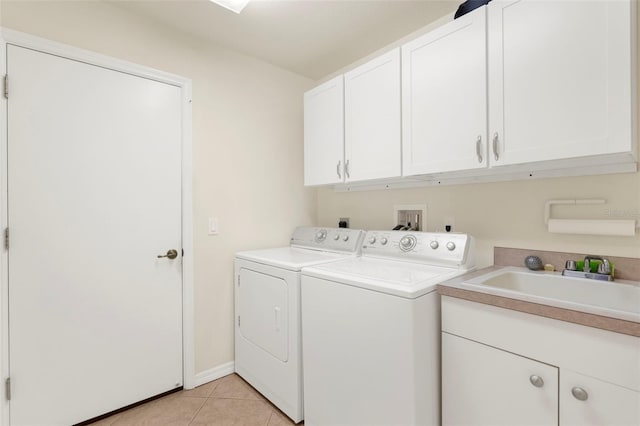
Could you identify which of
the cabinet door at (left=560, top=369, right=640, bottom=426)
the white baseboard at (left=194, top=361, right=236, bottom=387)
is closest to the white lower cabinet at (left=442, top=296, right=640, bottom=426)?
the cabinet door at (left=560, top=369, right=640, bottom=426)

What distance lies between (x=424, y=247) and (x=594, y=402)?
90cm

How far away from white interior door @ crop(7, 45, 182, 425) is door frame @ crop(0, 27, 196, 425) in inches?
1.0

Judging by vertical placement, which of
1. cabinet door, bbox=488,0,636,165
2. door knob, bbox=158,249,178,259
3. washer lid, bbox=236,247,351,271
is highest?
cabinet door, bbox=488,0,636,165

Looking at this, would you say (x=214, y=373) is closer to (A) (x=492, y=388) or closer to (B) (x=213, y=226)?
(B) (x=213, y=226)

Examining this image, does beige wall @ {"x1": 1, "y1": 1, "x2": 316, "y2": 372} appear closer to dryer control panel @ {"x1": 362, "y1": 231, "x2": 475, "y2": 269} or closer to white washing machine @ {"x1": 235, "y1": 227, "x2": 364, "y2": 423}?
white washing machine @ {"x1": 235, "y1": 227, "x2": 364, "y2": 423}

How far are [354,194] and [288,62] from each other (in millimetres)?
1262

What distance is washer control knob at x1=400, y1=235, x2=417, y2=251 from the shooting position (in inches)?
69.4

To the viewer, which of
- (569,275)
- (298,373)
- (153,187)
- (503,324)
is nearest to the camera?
(503,324)

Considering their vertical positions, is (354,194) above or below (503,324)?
above

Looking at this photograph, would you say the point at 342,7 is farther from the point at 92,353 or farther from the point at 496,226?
the point at 92,353

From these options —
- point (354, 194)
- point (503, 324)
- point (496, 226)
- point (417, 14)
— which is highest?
point (417, 14)

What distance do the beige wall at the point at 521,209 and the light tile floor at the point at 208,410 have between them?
1.48 meters

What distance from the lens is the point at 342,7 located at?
1846 mm

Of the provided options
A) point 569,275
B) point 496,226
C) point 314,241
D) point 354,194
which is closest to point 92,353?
point 314,241
